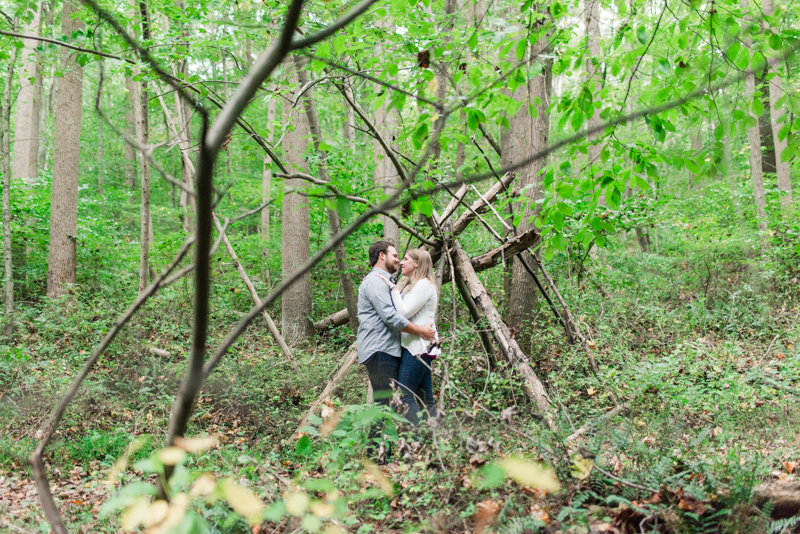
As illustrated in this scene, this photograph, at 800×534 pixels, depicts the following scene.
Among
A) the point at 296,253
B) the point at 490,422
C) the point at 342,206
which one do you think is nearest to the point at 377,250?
the point at 490,422

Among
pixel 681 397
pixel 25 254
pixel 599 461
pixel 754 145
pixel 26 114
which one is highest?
pixel 26 114

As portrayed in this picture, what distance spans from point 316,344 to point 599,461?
633 centimetres

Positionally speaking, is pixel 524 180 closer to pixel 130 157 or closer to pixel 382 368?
pixel 382 368

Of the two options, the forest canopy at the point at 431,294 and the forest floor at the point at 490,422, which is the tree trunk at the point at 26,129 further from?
the forest floor at the point at 490,422

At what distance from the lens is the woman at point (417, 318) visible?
440cm

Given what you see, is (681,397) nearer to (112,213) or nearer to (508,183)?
(508,183)

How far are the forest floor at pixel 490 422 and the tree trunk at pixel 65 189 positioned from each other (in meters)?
1.23

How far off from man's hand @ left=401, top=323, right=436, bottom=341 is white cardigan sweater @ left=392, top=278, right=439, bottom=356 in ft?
0.19

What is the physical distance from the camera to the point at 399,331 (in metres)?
4.52

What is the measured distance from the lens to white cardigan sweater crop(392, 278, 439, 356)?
445cm

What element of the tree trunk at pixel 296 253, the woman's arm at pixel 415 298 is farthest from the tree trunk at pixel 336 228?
the woman's arm at pixel 415 298

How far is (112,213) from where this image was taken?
49.5 feet

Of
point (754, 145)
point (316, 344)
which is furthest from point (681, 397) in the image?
point (754, 145)

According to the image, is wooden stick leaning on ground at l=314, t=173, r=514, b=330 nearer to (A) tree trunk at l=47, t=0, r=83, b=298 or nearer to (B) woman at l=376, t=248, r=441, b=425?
(B) woman at l=376, t=248, r=441, b=425
